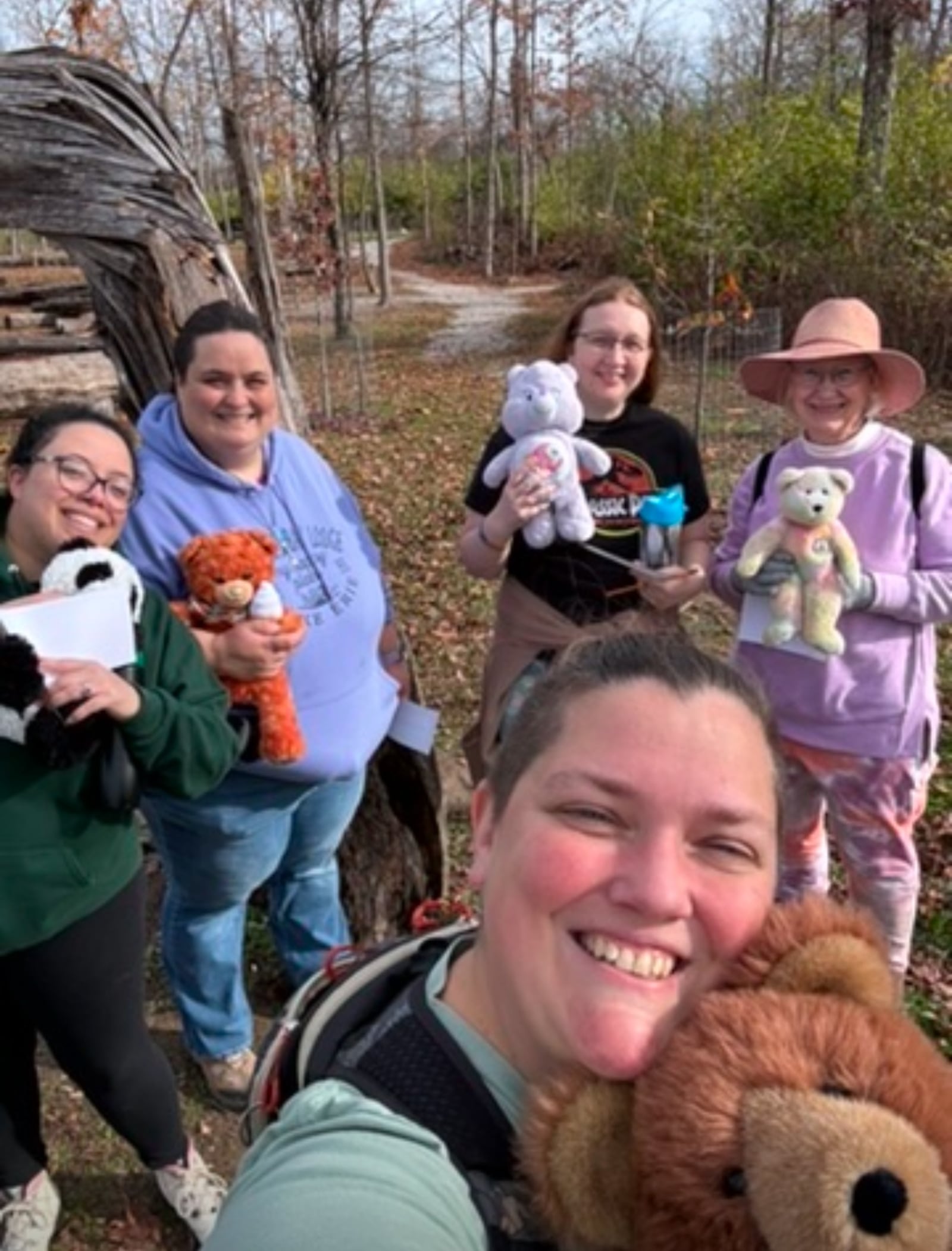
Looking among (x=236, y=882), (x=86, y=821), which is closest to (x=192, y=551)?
(x=86, y=821)

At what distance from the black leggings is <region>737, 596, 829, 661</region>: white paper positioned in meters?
1.73

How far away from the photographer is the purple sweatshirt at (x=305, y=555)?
2408mm

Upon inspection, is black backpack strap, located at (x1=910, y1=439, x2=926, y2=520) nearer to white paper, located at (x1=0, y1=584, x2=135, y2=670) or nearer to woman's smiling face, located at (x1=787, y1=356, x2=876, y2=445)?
woman's smiling face, located at (x1=787, y1=356, x2=876, y2=445)

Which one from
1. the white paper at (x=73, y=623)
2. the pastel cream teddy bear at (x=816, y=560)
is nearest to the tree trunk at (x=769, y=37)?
the pastel cream teddy bear at (x=816, y=560)

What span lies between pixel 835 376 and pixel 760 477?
359 millimetres

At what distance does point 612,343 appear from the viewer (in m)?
2.98

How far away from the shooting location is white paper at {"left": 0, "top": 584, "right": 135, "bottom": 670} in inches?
75.9

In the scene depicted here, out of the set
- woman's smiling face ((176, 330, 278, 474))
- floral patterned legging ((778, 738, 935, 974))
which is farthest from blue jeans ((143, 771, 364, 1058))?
floral patterned legging ((778, 738, 935, 974))

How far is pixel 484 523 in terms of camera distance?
300 centimetres

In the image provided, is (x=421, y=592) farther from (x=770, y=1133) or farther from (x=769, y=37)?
(x=769, y=37)

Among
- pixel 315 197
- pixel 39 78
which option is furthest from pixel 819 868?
pixel 315 197

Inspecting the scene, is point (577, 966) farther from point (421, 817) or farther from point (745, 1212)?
point (421, 817)

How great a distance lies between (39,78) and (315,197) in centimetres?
1008

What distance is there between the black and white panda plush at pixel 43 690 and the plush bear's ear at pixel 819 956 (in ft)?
4.52
